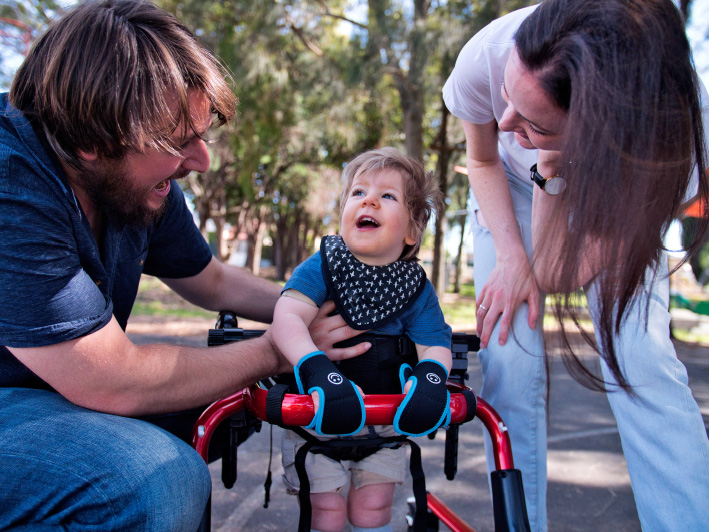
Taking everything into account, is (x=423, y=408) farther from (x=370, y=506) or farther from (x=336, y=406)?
(x=370, y=506)

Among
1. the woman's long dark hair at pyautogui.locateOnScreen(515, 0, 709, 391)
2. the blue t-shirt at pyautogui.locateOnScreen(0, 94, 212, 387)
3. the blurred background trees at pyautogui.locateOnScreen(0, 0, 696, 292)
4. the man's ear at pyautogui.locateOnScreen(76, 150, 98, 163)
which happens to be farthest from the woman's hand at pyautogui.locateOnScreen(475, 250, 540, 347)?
the blurred background trees at pyautogui.locateOnScreen(0, 0, 696, 292)

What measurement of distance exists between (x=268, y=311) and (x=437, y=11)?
7.90 m

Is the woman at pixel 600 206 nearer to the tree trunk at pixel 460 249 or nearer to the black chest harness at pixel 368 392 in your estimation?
the black chest harness at pixel 368 392

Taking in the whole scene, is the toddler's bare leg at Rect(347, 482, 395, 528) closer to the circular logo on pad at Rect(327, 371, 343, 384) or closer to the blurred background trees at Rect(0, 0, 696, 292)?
the circular logo on pad at Rect(327, 371, 343, 384)

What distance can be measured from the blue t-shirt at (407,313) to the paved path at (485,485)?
1179 millimetres

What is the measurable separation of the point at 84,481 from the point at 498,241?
1.45 metres

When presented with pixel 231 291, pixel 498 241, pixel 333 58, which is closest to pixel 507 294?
pixel 498 241

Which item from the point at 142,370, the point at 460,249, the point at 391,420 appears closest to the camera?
the point at 391,420

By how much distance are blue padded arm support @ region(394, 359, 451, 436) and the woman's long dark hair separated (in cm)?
43

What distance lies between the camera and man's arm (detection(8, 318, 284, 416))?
1409 mm

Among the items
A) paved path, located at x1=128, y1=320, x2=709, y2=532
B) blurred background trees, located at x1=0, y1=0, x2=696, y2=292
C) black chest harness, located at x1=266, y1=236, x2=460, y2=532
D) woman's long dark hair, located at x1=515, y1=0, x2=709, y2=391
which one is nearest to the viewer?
woman's long dark hair, located at x1=515, y1=0, x2=709, y2=391

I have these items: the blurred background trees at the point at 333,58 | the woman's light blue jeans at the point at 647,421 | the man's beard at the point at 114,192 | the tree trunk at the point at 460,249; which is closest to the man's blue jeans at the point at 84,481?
the man's beard at the point at 114,192

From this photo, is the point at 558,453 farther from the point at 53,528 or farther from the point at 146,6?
the point at 146,6

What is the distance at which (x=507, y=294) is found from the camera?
1862mm
